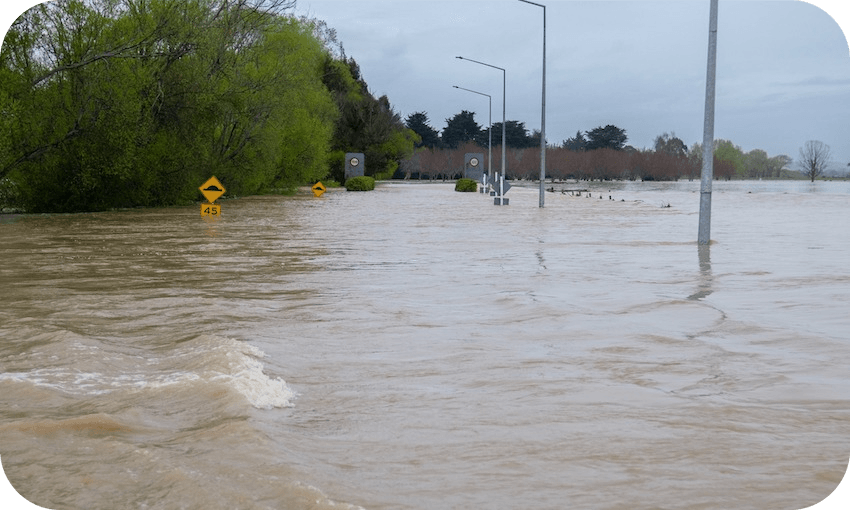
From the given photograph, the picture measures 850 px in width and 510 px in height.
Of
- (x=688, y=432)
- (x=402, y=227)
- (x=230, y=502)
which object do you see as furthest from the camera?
(x=402, y=227)

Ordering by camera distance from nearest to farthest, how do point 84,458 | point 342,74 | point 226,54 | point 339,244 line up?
point 84,458 → point 339,244 → point 226,54 → point 342,74

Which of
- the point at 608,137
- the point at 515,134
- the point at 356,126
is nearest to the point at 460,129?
the point at 515,134

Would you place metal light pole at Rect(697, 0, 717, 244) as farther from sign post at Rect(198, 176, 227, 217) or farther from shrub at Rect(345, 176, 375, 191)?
shrub at Rect(345, 176, 375, 191)

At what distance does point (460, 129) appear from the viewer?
172 m

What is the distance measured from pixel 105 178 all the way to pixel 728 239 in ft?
81.7

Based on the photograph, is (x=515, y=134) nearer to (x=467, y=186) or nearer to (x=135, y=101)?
(x=467, y=186)

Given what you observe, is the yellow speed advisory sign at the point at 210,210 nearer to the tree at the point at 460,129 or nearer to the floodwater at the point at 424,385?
the floodwater at the point at 424,385

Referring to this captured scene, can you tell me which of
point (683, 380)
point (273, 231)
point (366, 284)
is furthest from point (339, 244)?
point (683, 380)

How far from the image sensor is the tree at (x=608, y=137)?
187 m

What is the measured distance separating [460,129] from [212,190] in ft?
440

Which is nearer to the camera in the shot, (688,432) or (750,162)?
(688,432)

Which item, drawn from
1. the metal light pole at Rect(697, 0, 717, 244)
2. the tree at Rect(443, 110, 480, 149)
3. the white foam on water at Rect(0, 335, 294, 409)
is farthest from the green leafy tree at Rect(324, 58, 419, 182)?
the white foam on water at Rect(0, 335, 294, 409)

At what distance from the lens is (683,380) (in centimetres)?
796

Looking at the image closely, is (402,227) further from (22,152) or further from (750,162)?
(750,162)
